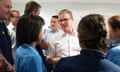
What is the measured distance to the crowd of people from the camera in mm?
1504

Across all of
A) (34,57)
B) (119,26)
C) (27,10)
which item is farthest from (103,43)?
(27,10)

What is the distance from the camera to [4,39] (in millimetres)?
2449

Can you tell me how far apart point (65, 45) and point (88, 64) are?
4.66 feet

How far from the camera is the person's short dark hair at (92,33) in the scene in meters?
1.51

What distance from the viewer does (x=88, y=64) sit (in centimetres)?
149

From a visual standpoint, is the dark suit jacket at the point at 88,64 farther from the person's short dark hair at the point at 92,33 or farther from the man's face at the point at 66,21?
the man's face at the point at 66,21

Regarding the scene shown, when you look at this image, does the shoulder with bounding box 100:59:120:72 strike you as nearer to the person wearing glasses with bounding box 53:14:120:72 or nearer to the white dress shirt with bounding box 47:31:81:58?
the person wearing glasses with bounding box 53:14:120:72

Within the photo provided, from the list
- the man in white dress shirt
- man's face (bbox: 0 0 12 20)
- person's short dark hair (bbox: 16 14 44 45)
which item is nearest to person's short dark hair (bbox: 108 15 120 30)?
the man in white dress shirt

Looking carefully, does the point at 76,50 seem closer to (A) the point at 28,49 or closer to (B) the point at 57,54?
(B) the point at 57,54

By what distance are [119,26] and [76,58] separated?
946mm

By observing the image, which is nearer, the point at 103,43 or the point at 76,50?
the point at 103,43

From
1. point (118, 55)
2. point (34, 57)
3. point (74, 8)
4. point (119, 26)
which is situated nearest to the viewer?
point (34, 57)

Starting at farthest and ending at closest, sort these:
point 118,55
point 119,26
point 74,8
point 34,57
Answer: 1. point 74,8
2. point 119,26
3. point 118,55
4. point 34,57

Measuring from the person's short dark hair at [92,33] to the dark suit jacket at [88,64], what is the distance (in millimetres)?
52
